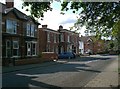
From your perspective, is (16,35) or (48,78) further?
(16,35)

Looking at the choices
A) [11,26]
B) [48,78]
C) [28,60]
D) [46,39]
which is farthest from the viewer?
[46,39]

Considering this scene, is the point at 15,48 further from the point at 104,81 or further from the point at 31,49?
the point at 104,81

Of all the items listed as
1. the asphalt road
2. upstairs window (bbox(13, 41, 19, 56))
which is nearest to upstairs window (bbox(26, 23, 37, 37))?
upstairs window (bbox(13, 41, 19, 56))

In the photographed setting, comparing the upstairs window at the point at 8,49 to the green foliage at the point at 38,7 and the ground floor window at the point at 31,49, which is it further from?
the green foliage at the point at 38,7

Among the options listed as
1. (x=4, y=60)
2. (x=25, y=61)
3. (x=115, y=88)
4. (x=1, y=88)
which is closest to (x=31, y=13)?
(x=1, y=88)

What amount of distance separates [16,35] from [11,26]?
4.86 ft

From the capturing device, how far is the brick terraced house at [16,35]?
41.4 meters

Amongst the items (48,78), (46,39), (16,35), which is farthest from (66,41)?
(48,78)

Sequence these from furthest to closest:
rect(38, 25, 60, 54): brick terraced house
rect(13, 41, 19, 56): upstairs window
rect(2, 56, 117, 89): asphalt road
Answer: rect(38, 25, 60, 54): brick terraced house → rect(13, 41, 19, 56): upstairs window → rect(2, 56, 117, 89): asphalt road

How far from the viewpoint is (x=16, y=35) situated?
4353 centimetres

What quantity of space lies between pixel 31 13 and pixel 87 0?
2.45 m

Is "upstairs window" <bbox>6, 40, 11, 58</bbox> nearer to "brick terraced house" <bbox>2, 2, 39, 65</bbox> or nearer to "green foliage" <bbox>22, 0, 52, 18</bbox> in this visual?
"brick terraced house" <bbox>2, 2, 39, 65</bbox>

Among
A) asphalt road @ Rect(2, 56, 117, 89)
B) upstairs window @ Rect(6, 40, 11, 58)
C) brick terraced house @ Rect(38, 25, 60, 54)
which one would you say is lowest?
asphalt road @ Rect(2, 56, 117, 89)

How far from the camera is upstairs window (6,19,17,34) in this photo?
42.3 metres
